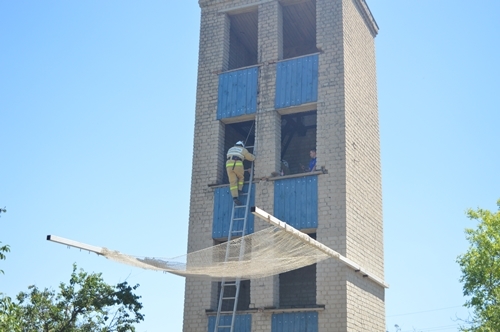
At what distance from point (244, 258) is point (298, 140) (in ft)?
27.2

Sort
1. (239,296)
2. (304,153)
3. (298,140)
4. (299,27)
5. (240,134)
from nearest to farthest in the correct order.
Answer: (239,296)
(240,134)
(304,153)
(299,27)
(298,140)

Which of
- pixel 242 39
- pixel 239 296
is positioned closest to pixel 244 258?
pixel 239 296

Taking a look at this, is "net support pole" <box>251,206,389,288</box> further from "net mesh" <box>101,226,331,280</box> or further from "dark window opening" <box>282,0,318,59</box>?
"dark window opening" <box>282,0,318,59</box>

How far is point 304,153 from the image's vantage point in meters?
20.3

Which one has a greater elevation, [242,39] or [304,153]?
[242,39]

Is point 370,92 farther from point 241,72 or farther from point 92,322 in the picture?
point 92,322

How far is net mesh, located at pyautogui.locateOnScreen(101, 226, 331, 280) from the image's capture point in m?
12.1

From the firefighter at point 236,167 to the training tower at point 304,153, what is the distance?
37 centimetres

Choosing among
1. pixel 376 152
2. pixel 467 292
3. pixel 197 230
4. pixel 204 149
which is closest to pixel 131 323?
pixel 197 230

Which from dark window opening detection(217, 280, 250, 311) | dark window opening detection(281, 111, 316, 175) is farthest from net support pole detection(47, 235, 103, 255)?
dark window opening detection(281, 111, 316, 175)

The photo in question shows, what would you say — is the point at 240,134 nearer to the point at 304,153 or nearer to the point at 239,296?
the point at 304,153

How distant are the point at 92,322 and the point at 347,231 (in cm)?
794

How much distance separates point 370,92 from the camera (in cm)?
1928

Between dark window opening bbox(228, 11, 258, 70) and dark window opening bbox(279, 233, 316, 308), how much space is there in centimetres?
615
